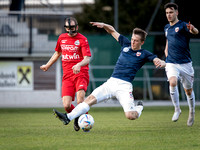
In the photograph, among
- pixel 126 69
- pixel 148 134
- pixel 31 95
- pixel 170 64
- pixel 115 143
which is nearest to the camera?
pixel 115 143

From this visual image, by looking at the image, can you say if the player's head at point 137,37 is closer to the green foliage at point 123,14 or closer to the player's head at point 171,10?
the player's head at point 171,10

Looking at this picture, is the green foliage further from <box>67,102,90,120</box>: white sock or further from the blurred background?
<box>67,102,90,120</box>: white sock

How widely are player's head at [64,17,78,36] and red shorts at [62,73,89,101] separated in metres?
0.83

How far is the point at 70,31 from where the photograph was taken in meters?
9.00

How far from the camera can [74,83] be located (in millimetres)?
9266

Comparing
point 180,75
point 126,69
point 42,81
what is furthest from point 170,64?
point 42,81

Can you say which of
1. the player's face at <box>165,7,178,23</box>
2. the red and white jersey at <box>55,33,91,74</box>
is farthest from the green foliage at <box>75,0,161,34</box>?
the red and white jersey at <box>55,33,91,74</box>

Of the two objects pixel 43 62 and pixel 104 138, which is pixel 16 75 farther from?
pixel 104 138

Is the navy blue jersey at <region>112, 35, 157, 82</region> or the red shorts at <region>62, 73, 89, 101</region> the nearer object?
the navy blue jersey at <region>112, 35, 157, 82</region>

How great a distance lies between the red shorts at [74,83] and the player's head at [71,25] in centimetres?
83

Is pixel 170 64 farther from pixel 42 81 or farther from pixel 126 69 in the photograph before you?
pixel 42 81

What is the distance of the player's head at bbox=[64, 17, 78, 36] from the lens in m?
8.86

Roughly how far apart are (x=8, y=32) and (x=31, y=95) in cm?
306

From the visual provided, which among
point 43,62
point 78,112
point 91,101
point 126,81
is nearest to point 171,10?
point 126,81
